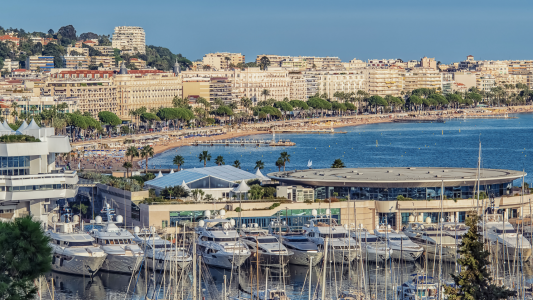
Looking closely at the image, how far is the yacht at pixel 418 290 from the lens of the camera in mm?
30672

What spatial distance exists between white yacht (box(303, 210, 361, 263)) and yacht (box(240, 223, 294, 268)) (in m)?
1.54

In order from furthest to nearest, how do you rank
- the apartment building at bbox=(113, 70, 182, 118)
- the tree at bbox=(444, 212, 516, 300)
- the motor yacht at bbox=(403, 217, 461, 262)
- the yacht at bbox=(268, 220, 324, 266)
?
the apartment building at bbox=(113, 70, 182, 118)
the motor yacht at bbox=(403, 217, 461, 262)
the yacht at bbox=(268, 220, 324, 266)
the tree at bbox=(444, 212, 516, 300)

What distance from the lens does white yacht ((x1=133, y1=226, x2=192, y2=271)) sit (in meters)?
34.9

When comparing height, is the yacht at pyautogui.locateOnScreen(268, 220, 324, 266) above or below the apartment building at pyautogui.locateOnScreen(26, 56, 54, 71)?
below

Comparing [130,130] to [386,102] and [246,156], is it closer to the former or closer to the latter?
[246,156]

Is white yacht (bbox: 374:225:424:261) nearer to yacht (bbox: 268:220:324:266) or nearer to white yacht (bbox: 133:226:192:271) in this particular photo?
yacht (bbox: 268:220:324:266)

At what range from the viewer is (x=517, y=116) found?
641ft

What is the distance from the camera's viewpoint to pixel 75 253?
36906 millimetres

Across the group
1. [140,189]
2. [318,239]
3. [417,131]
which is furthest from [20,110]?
[318,239]

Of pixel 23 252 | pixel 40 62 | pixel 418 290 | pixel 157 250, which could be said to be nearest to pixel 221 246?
pixel 157 250

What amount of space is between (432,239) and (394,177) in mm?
6827

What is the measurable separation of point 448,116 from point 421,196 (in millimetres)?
142398

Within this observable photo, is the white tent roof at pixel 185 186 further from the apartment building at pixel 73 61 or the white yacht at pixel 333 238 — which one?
the apartment building at pixel 73 61

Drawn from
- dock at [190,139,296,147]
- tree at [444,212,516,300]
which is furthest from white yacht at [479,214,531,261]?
dock at [190,139,296,147]
